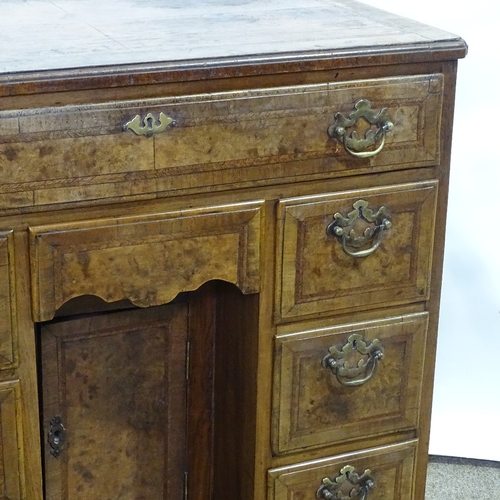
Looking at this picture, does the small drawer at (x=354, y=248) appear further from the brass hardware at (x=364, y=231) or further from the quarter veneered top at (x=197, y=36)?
the quarter veneered top at (x=197, y=36)

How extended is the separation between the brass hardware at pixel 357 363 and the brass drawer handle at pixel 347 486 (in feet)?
0.50

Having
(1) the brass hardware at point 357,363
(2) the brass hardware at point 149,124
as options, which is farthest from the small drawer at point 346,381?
(2) the brass hardware at point 149,124

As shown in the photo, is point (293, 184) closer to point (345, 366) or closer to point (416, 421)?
point (345, 366)

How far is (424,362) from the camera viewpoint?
1706 mm

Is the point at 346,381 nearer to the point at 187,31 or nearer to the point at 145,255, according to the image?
the point at 145,255

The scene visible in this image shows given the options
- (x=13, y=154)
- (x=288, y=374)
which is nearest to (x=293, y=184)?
(x=288, y=374)

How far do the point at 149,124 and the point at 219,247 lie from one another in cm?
20

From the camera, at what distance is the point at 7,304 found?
4.64 feet

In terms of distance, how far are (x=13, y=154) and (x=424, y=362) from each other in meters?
0.73

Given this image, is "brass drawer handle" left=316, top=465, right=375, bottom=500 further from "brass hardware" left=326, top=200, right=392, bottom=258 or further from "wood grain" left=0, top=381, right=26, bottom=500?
"wood grain" left=0, top=381, right=26, bottom=500

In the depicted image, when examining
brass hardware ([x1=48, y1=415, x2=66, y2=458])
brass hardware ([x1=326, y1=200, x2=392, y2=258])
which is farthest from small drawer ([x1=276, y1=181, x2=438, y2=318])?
brass hardware ([x1=48, y1=415, x2=66, y2=458])

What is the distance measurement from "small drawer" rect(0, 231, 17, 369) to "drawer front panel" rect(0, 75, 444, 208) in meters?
0.06

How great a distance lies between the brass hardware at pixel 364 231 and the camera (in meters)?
1.56

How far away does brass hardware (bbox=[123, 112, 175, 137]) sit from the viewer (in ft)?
4.57
